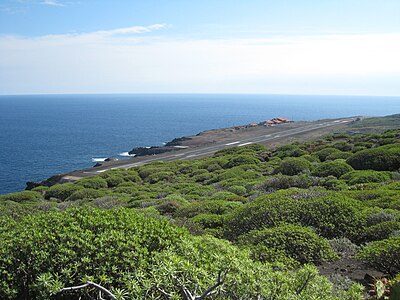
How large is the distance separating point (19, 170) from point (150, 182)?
142 feet

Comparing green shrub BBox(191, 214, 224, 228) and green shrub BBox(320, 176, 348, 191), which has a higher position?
green shrub BBox(191, 214, 224, 228)

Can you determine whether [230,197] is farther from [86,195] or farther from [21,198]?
[21,198]

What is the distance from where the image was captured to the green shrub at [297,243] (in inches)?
341

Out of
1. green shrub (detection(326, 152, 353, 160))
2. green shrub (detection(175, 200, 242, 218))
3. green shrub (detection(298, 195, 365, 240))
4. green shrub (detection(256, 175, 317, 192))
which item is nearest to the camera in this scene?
green shrub (detection(298, 195, 365, 240))

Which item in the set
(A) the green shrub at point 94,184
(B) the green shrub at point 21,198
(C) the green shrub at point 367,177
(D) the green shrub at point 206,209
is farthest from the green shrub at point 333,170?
(B) the green shrub at point 21,198

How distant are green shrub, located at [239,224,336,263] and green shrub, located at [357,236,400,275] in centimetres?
95

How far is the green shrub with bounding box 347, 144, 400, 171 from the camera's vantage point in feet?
72.4

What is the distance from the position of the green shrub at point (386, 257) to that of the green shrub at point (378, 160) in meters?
15.5

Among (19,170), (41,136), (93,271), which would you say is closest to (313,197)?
(93,271)

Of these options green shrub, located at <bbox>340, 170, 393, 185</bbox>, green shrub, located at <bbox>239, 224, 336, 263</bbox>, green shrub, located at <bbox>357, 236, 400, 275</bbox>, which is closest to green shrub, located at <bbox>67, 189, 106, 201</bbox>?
green shrub, located at <bbox>340, 170, 393, 185</bbox>

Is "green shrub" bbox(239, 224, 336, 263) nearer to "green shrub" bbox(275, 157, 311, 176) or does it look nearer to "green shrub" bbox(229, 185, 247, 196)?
"green shrub" bbox(229, 185, 247, 196)

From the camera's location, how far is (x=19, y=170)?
65125 millimetres

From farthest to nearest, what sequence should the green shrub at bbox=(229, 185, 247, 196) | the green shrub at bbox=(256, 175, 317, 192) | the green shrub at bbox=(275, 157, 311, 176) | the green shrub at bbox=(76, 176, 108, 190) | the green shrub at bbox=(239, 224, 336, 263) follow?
the green shrub at bbox=(76, 176, 108, 190), the green shrub at bbox=(275, 157, 311, 176), the green shrub at bbox=(229, 185, 247, 196), the green shrub at bbox=(256, 175, 317, 192), the green shrub at bbox=(239, 224, 336, 263)

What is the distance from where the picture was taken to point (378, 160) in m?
22.6
